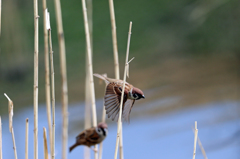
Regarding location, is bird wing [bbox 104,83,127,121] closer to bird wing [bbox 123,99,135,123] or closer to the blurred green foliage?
bird wing [bbox 123,99,135,123]

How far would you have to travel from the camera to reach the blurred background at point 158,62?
13.3ft

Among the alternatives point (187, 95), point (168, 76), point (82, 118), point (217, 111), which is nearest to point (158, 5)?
point (168, 76)

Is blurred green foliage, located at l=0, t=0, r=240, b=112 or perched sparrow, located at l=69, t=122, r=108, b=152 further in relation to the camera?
blurred green foliage, located at l=0, t=0, r=240, b=112

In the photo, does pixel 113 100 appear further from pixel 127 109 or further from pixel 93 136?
pixel 93 136

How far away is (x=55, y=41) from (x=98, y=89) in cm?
97

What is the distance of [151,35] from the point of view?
506cm

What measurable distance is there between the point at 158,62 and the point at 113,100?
3673 mm

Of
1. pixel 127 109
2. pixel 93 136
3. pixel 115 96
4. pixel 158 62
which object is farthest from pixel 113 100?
pixel 158 62

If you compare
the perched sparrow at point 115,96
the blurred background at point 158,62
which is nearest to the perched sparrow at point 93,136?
the perched sparrow at point 115,96

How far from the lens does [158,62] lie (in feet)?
15.6

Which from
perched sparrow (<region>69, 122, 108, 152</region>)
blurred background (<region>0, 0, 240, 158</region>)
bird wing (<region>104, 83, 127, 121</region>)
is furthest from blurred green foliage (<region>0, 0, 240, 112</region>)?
perched sparrow (<region>69, 122, 108, 152</region>)

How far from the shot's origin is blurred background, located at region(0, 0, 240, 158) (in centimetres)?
406

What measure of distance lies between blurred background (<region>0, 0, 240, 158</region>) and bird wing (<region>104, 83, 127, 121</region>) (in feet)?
8.41

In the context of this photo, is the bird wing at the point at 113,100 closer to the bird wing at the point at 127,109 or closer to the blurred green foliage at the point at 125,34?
the bird wing at the point at 127,109
